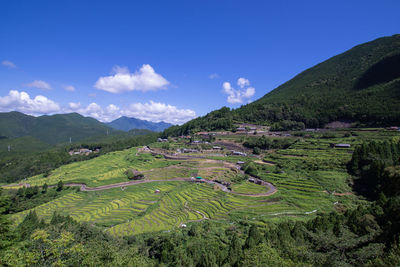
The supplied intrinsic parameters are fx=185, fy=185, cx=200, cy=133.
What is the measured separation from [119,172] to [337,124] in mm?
110650

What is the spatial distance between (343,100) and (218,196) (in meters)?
111

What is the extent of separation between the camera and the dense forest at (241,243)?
1472 centimetres

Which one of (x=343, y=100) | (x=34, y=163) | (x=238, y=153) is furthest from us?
(x=34, y=163)

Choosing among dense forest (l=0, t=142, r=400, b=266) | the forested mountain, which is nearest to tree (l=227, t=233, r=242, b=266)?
dense forest (l=0, t=142, r=400, b=266)

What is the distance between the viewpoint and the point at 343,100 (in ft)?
366

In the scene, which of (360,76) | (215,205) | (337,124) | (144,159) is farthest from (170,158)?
(360,76)

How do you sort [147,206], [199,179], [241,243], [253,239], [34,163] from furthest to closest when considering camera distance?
[34,163]
[199,179]
[147,206]
[241,243]
[253,239]

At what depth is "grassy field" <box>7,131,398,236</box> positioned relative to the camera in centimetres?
3662

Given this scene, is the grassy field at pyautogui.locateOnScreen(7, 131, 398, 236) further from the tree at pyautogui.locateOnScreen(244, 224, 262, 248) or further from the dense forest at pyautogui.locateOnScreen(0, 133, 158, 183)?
the dense forest at pyautogui.locateOnScreen(0, 133, 158, 183)

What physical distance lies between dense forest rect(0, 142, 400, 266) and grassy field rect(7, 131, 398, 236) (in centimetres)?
617

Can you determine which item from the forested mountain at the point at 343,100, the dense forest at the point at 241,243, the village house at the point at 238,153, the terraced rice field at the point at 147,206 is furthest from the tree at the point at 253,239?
the forested mountain at the point at 343,100

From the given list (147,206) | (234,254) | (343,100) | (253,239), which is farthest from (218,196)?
(343,100)

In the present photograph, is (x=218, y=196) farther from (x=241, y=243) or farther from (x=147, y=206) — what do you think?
(x=241, y=243)

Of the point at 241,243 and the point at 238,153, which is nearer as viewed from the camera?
the point at 241,243
